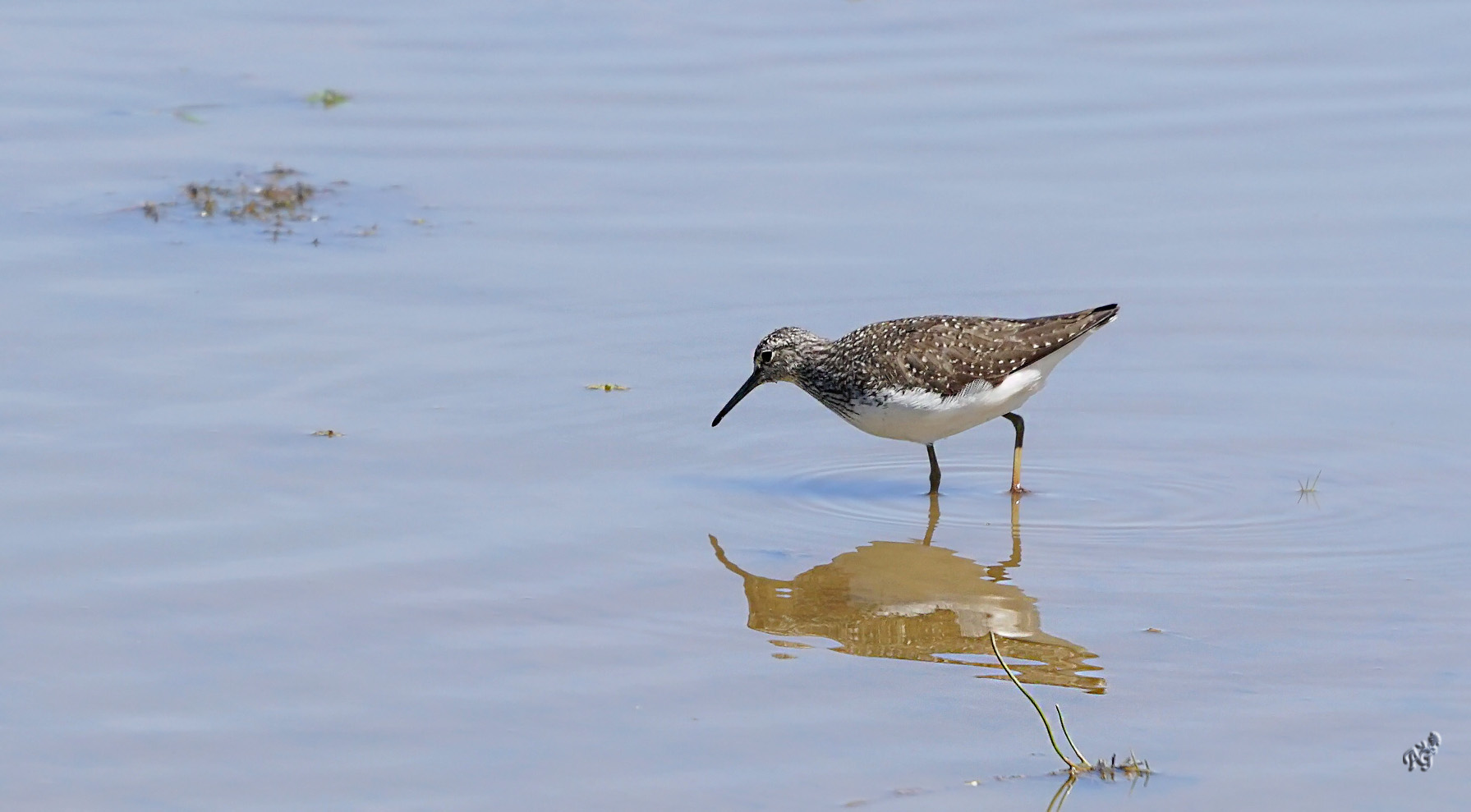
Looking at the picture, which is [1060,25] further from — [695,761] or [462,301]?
[695,761]

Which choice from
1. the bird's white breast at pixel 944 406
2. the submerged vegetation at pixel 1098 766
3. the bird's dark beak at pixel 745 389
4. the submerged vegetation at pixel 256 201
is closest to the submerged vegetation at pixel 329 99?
the submerged vegetation at pixel 256 201

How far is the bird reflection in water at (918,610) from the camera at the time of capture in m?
6.91

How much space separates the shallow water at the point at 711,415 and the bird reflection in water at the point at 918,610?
4 cm

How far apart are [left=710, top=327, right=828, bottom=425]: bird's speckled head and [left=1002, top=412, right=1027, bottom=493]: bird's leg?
100 centimetres

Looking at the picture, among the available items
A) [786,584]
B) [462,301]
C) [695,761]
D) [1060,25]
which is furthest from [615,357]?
[1060,25]

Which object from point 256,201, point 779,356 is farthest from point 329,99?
point 779,356

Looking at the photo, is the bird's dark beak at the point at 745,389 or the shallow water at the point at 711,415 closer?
the shallow water at the point at 711,415

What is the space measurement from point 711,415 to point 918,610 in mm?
2510

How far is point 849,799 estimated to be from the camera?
569 cm

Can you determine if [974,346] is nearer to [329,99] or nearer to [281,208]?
[281,208]

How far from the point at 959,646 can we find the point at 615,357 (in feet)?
12.1

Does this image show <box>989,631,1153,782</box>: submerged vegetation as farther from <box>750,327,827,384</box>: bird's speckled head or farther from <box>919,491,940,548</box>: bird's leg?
<box>750,327,827,384</box>: bird's speckled head

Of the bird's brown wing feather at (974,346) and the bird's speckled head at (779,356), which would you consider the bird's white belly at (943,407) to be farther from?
the bird's speckled head at (779,356)

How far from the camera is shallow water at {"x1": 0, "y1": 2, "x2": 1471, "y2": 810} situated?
243 inches
